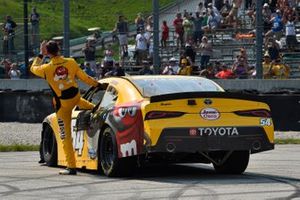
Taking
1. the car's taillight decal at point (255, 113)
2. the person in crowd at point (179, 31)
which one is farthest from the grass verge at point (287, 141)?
the person in crowd at point (179, 31)

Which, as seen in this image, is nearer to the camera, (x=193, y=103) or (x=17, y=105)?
(x=193, y=103)

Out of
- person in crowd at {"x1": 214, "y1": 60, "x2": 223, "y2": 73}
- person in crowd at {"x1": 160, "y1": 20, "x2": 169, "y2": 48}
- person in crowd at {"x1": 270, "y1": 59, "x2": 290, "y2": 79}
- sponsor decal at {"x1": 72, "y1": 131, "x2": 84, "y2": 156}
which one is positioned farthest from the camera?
person in crowd at {"x1": 160, "y1": 20, "x2": 169, "y2": 48}

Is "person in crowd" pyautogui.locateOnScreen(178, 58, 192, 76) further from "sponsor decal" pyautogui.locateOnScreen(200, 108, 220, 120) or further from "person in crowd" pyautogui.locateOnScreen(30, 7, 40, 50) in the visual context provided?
"sponsor decal" pyautogui.locateOnScreen(200, 108, 220, 120)

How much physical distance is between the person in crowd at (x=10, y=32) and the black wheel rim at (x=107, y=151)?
52.0 ft

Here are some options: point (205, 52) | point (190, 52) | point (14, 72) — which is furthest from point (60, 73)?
point (14, 72)

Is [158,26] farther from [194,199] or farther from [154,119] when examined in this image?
[194,199]

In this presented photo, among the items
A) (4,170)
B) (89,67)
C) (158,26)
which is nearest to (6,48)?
(89,67)

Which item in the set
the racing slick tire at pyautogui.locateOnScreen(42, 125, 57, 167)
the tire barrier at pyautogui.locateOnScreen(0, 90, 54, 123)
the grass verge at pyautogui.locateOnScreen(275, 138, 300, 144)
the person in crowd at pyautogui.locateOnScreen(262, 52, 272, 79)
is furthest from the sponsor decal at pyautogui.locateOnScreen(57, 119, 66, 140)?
the person in crowd at pyautogui.locateOnScreen(262, 52, 272, 79)

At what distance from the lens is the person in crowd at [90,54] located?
26.2 m

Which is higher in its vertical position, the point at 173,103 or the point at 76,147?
the point at 173,103

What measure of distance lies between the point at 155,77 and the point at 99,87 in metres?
0.90

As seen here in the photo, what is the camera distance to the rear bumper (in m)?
10.4

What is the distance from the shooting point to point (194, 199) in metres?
8.89

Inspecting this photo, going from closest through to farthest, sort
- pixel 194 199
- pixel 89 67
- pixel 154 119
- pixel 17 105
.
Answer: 1. pixel 194 199
2. pixel 154 119
3. pixel 17 105
4. pixel 89 67
